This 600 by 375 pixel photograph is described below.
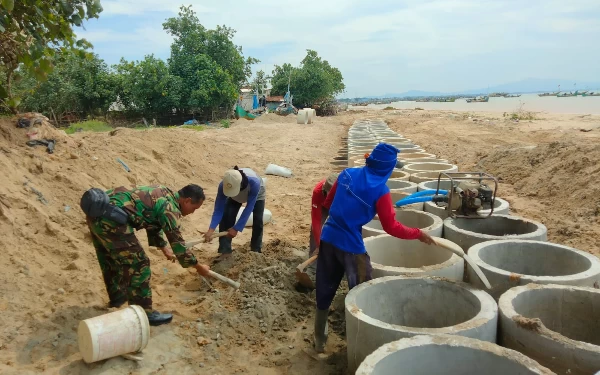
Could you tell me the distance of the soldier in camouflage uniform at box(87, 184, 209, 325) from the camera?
3500 mm

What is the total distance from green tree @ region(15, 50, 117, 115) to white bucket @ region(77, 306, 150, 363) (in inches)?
869

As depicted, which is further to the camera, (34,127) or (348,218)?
(34,127)

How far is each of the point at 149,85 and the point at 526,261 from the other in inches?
831

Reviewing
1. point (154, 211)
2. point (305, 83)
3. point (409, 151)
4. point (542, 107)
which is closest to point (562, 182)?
point (409, 151)

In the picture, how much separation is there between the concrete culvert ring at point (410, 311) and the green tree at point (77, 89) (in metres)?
22.6

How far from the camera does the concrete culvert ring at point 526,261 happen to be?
11.5ft

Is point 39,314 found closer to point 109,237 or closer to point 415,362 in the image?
point 109,237

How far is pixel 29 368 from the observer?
120 inches

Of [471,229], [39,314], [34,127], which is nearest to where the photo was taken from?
[39,314]

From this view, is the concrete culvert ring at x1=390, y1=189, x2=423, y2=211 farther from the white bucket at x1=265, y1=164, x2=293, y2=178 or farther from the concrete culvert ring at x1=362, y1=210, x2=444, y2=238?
the white bucket at x1=265, y1=164, x2=293, y2=178

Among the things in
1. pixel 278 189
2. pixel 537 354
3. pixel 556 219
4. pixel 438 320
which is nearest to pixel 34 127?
pixel 278 189

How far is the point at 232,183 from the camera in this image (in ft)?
14.8

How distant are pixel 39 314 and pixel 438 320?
126 inches

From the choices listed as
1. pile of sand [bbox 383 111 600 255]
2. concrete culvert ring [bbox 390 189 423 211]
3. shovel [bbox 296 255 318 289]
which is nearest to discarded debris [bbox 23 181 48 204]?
shovel [bbox 296 255 318 289]
